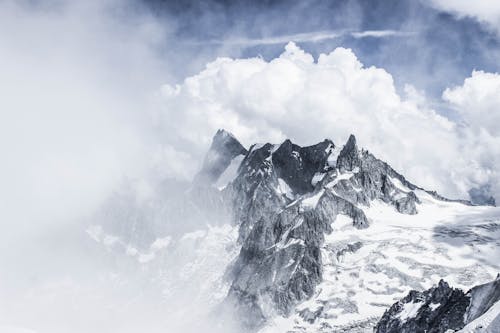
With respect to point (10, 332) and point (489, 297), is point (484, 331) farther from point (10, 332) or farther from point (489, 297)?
point (10, 332)

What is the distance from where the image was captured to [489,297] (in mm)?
193375

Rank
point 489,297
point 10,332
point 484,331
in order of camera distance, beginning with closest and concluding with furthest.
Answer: point 10,332
point 484,331
point 489,297

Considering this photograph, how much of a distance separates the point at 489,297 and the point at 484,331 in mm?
67805

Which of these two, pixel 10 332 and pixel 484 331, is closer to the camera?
pixel 10 332

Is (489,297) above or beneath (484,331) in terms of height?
above

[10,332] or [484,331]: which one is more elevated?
[10,332]

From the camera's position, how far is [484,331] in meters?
131

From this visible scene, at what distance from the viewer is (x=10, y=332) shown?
73.2m

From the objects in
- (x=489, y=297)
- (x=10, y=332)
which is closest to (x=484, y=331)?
(x=489, y=297)

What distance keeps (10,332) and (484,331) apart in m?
97.0

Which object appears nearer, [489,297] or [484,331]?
[484,331]

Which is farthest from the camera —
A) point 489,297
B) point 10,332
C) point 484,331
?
point 489,297
